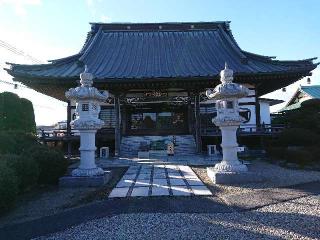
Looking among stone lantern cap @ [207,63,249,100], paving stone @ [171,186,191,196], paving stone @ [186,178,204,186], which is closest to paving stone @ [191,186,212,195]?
paving stone @ [171,186,191,196]

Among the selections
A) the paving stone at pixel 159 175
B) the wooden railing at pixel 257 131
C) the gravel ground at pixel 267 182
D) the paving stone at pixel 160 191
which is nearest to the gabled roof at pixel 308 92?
the wooden railing at pixel 257 131

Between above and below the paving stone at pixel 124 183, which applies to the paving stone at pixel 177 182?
above

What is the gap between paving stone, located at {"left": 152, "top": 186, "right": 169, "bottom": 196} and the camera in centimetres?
733

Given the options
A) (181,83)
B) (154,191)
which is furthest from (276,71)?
(154,191)

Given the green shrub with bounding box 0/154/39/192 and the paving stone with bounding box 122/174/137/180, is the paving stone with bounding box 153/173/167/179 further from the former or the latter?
the green shrub with bounding box 0/154/39/192

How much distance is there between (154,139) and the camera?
62.7 feet

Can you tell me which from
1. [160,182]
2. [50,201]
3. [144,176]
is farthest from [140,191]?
[144,176]

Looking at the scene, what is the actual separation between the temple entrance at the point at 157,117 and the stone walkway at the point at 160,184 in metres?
9.30

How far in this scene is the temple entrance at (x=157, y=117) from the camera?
68.0 feet

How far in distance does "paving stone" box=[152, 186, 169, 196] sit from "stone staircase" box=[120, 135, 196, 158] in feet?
30.1

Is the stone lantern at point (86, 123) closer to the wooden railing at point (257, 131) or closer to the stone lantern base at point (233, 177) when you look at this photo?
the stone lantern base at point (233, 177)

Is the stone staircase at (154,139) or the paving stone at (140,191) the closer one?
the paving stone at (140,191)

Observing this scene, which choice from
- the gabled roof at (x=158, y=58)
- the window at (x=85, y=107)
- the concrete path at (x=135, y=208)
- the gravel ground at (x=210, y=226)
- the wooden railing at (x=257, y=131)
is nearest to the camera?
the gravel ground at (x=210, y=226)

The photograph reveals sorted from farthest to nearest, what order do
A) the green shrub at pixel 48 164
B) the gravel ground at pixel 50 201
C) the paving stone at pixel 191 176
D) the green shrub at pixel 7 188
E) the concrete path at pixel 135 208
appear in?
the paving stone at pixel 191 176, the green shrub at pixel 48 164, the gravel ground at pixel 50 201, the green shrub at pixel 7 188, the concrete path at pixel 135 208
